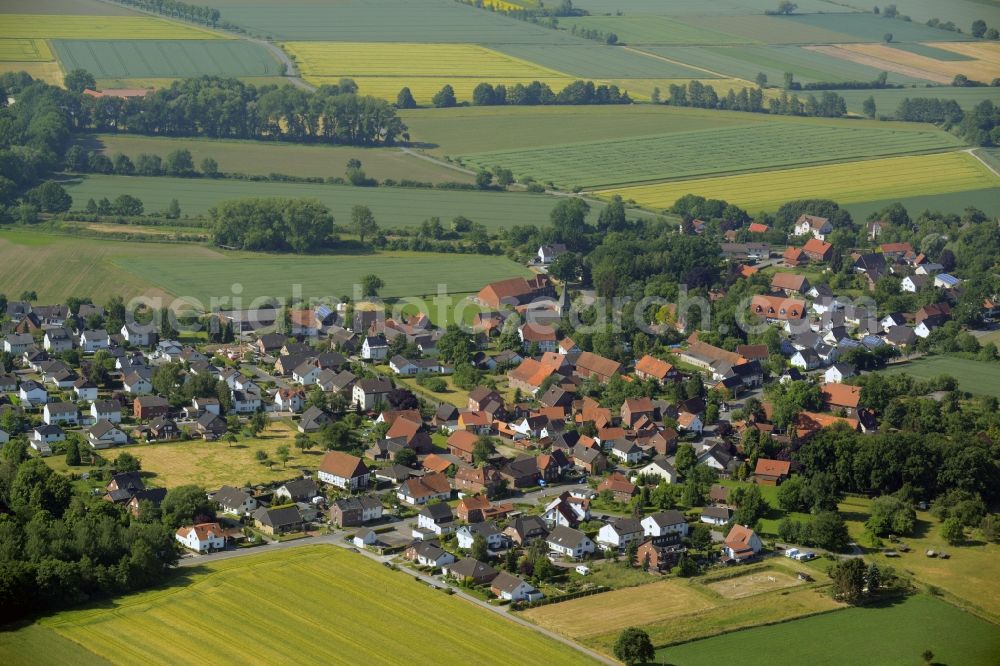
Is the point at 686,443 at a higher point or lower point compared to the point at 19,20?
lower

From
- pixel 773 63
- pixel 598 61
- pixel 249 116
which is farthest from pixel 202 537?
pixel 773 63

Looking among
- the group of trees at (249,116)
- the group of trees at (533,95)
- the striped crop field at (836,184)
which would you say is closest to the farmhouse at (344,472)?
the striped crop field at (836,184)

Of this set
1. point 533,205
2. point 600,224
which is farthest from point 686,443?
point 533,205

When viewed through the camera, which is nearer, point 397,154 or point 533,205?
point 533,205

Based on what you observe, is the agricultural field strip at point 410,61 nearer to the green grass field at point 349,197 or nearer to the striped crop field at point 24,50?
the striped crop field at point 24,50

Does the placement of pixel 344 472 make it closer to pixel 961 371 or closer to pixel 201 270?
pixel 201 270

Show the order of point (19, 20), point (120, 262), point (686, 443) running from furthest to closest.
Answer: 1. point (19, 20)
2. point (120, 262)
3. point (686, 443)

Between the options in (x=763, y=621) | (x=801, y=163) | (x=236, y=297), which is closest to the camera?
(x=763, y=621)

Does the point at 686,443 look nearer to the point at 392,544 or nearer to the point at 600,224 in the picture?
the point at 392,544
